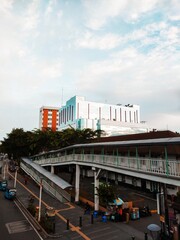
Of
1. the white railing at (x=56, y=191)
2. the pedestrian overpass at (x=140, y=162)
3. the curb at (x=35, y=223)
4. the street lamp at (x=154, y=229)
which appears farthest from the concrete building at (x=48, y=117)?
the street lamp at (x=154, y=229)

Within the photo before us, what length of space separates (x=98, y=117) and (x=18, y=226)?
426ft

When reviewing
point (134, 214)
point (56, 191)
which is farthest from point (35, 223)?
point (56, 191)

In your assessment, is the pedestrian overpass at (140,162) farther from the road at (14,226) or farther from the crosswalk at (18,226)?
the crosswalk at (18,226)

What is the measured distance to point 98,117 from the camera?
146m

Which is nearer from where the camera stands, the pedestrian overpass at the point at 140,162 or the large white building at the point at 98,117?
the pedestrian overpass at the point at 140,162

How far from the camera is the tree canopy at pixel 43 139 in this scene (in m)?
36.9

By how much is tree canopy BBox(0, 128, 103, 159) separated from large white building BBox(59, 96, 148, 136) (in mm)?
67534

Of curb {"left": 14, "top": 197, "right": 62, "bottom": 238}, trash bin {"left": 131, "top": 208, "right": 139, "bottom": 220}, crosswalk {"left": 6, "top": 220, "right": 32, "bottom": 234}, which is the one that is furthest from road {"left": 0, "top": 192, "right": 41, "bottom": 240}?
trash bin {"left": 131, "top": 208, "right": 139, "bottom": 220}

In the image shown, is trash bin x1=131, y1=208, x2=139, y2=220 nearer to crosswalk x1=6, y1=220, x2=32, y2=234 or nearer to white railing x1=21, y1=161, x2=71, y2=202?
crosswalk x1=6, y1=220, x2=32, y2=234

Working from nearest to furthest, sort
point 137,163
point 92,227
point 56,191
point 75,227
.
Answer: point 137,163, point 75,227, point 92,227, point 56,191

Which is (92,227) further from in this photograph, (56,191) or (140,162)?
(56,191)

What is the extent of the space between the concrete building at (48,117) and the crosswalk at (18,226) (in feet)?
388

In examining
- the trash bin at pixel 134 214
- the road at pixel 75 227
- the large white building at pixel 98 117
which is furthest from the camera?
the large white building at pixel 98 117

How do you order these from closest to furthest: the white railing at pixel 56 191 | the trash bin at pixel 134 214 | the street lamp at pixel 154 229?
the street lamp at pixel 154 229 → the trash bin at pixel 134 214 → the white railing at pixel 56 191
